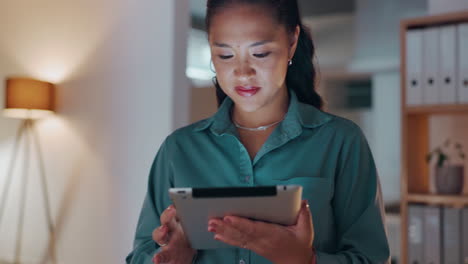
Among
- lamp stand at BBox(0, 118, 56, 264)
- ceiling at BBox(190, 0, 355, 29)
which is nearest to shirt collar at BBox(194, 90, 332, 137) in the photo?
lamp stand at BBox(0, 118, 56, 264)

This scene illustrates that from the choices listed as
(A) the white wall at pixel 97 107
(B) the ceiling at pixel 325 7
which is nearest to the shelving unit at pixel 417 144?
(A) the white wall at pixel 97 107

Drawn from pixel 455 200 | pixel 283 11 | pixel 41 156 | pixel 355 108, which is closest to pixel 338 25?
pixel 355 108

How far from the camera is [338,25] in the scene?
16.8ft

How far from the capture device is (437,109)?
2496 millimetres

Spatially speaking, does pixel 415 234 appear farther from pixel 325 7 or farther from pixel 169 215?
pixel 325 7

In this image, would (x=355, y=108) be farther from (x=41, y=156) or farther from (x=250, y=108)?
(x=250, y=108)

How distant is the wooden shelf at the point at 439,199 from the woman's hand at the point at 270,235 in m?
1.58

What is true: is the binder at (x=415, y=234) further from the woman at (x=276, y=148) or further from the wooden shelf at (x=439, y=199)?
the woman at (x=276, y=148)

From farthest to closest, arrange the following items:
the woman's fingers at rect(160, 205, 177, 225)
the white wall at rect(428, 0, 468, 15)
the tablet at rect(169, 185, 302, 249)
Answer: the white wall at rect(428, 0, 468, 15)
the woman's fingers at rect(160, 205, 177, 225)
the tablet at rect(169, 185, 302, 249)

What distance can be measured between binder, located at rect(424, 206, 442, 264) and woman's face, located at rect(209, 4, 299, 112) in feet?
4.99

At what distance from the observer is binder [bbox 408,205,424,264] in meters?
2.54

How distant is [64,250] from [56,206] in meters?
0.21

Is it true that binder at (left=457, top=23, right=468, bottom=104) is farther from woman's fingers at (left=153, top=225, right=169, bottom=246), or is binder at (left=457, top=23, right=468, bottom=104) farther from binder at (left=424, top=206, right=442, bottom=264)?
woman's fingers at (left=153, top=225, right=169, bottom=246)

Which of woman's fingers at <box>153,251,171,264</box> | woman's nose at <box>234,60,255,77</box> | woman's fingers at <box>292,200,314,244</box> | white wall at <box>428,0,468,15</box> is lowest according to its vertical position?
woman's fingers at <box>153,251,171,264</box>
